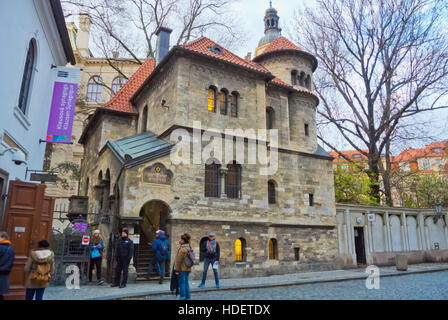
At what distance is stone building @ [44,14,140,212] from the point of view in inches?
1264

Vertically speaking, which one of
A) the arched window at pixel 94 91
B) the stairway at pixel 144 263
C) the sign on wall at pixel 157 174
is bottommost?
the stairway at pixel 144 263

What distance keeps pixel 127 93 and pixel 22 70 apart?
506 inches

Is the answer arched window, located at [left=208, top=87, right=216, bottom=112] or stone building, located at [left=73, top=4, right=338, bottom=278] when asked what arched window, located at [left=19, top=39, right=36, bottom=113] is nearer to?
stone building, located at [left=73, top=4, right=338, bottom=278]

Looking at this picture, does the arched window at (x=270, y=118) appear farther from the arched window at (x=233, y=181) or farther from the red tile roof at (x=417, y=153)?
the red tile roof at (x=417, y=153)

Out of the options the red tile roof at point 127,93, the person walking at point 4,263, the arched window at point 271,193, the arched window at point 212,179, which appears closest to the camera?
the person walking at point 4,263

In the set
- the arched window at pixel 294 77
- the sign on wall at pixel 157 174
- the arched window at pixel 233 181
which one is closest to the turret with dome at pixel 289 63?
the arched window at pixel 294 77

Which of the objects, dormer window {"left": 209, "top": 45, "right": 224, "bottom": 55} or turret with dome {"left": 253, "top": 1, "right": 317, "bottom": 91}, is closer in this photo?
dormer window {"left": 209, "top": 45, "right": 224, "bottom": 55}

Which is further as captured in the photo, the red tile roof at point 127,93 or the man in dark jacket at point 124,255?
the red tile roof at point 127,93

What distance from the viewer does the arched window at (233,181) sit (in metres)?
15.5


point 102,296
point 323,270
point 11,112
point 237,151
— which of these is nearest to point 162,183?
point 237,151

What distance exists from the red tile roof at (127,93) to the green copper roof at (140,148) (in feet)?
12.1

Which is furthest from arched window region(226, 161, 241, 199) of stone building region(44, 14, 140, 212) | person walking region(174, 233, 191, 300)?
stone building region(44, 14, 140, 212)

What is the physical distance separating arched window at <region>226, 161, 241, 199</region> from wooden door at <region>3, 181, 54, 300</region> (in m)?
8.41

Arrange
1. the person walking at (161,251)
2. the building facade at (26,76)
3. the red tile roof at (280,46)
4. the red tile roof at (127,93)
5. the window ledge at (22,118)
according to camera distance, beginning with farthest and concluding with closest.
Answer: the red tile roof at (280,46), the red tile roof at (127,93), the person walking at (161,251), the window ledge at (22,118), the building facade at (26,76)
